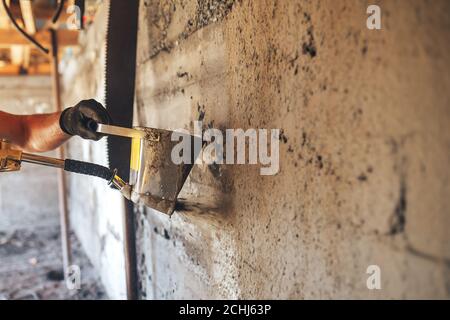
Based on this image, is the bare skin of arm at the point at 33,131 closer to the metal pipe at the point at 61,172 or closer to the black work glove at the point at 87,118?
the black work glove at the point at 87,118

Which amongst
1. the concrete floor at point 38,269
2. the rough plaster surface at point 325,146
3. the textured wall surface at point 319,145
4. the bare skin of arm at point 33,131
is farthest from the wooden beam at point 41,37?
the rough plaster surface at point 325,146

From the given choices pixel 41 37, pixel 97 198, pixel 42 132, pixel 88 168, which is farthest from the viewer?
pixel 41 37

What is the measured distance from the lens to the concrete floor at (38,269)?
12.1ft

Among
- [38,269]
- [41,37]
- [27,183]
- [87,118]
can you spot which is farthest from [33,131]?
[27,183]

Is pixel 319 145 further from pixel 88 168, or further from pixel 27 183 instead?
pixel 27 183

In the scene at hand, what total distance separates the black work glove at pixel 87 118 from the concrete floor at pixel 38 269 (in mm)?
2661

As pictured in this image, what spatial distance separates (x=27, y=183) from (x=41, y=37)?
12.6ft

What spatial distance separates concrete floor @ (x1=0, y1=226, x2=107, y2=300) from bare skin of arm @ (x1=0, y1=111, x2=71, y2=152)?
2.33 m

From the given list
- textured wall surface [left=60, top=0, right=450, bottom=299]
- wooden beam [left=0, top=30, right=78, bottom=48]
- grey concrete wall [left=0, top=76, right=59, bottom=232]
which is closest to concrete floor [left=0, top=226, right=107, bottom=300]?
grey concrete wall [left=0, top=76, right=59, bottom=232]

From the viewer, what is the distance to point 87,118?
1236mm

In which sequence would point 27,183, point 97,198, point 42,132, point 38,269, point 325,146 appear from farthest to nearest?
1. point 27,183
2. point 38,269
3. point 97,198
4. point 42,132
5. point 325,146

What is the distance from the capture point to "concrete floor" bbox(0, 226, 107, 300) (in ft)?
12.1

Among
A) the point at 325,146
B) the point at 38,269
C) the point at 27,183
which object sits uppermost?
the point at 325,146
